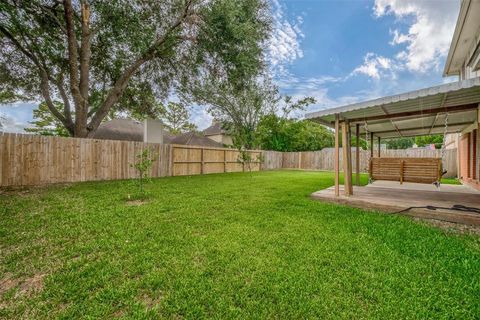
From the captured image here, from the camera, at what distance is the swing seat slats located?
534 cm

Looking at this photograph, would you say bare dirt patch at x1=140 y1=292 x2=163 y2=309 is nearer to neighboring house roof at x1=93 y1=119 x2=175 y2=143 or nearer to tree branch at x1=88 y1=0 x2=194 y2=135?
tree branch at x1=88 y1=0 x2=194 y2=135

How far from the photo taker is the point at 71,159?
739 cm

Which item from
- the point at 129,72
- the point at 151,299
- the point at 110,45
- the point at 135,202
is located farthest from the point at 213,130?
the point at 151,299

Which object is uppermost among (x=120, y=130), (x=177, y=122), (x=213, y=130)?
(x=177, y=122)

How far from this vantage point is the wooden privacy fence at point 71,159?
6336 mm

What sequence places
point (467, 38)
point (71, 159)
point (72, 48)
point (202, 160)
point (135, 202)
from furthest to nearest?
point (202, 160), point (72, 48), point (71, 159), point (467, 38), point (135, 202)

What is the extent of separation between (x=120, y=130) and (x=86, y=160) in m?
10.1

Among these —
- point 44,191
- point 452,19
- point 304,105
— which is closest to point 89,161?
point 44,191

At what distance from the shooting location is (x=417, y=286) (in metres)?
1.83

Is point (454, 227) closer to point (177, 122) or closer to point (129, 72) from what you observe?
point (129, 72)

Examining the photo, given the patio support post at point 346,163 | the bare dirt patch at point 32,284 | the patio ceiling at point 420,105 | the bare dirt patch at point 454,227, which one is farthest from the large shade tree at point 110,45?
the bare dirt patch at point 454,227

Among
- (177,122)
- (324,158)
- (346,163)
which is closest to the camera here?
(346,163)

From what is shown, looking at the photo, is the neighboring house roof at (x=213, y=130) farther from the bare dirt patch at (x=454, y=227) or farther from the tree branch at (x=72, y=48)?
the bare dirt patch at (x=454, y=227)

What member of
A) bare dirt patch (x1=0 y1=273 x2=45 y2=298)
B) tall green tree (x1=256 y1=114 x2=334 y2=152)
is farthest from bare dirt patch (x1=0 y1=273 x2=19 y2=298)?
tall green tree (x1=256 y1=114 x2=334 y2=152)
